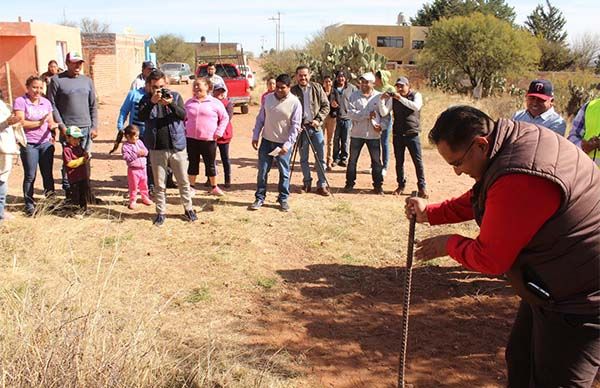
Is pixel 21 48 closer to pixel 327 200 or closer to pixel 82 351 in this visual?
pixel 327 200

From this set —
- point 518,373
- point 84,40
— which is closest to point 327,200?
point 518,373

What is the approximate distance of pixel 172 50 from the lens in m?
55.4

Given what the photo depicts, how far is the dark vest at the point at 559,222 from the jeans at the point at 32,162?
6.17 metres

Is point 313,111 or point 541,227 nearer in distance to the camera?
point 541,227

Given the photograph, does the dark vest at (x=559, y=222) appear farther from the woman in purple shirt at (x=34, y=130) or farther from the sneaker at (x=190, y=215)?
the woman in purple shirt at (x=34, y=130)

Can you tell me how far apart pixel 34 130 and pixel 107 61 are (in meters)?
21.8

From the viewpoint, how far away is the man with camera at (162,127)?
251 inches

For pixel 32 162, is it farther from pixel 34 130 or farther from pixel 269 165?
pixel 269 165

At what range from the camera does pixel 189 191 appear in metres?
6.93

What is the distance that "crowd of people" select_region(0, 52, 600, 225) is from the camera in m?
6.45

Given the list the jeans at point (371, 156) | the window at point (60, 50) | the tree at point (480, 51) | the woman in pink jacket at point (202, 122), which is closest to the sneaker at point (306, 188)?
the jeans at point (371, 156)

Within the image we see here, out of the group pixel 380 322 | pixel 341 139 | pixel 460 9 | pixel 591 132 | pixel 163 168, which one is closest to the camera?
pixel 380 322

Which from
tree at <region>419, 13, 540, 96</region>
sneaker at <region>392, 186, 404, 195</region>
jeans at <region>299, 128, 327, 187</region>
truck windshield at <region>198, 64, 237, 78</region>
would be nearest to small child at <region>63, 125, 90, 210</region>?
A: jeans at <region>299, 128, 327, 187</region>

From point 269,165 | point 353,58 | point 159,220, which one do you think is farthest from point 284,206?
point 353,58
